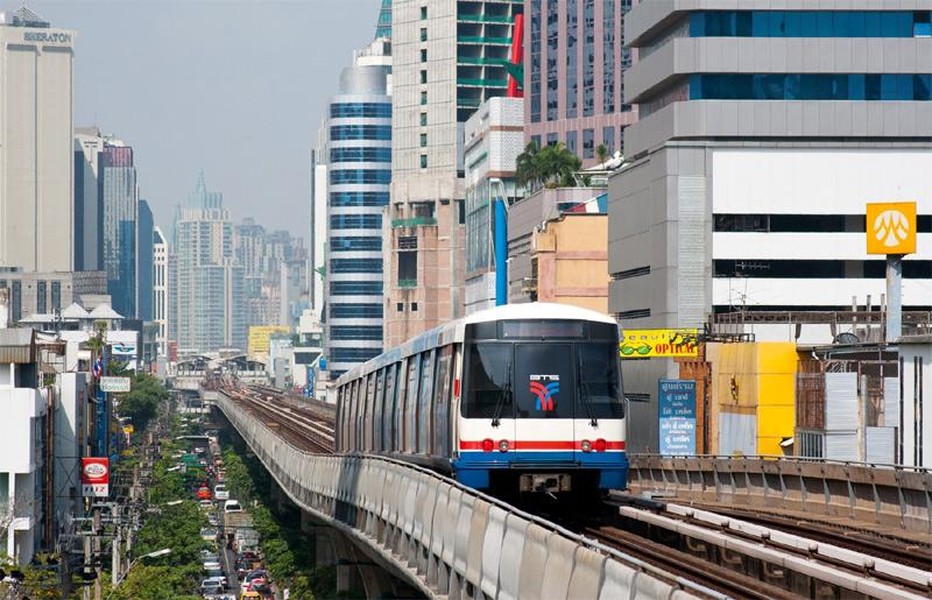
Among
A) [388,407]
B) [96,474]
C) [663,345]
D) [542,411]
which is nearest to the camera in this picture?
[542,411]

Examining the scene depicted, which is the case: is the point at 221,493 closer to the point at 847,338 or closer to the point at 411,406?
the point at 847,338

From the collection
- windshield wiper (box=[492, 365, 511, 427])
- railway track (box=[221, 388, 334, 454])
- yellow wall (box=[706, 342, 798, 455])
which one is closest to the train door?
windshield wiper (box=[492, 365, 511, 427])

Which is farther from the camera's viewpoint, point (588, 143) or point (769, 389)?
point (588, 143)

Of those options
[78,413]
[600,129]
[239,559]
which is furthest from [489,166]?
[78,413]

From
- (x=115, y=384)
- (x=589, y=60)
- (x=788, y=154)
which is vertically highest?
(x=589, y=60)

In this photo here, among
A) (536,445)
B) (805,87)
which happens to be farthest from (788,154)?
(536,445)

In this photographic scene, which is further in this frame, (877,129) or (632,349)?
(877,129)

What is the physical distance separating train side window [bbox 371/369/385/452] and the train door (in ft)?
41.9

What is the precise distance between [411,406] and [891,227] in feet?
109

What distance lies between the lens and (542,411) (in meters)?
30.1

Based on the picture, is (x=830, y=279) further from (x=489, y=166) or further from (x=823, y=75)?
(x=489, y=166)

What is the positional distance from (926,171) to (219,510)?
8835cm

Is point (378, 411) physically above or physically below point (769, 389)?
above

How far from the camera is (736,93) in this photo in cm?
9188
